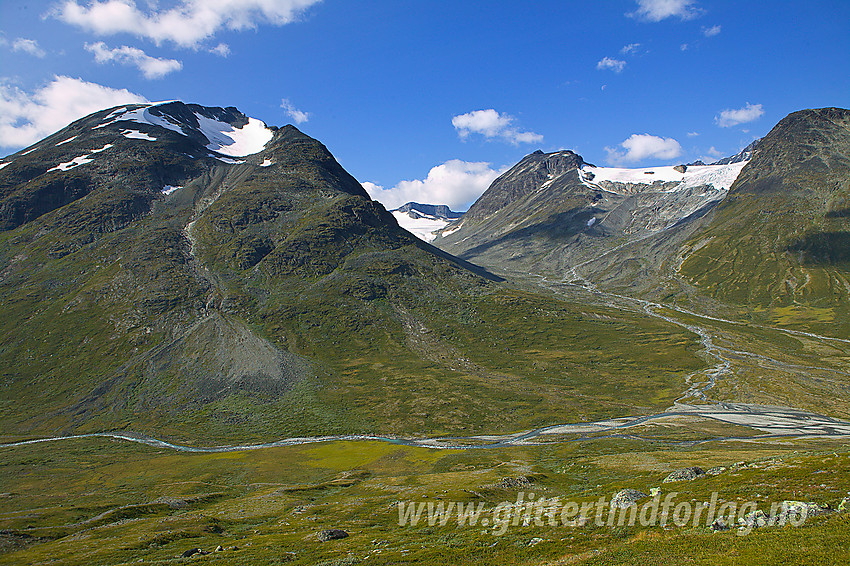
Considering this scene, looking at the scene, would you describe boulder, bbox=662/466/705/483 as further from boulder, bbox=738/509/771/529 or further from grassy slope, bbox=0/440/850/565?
boulder, bbox=738/509/771/529

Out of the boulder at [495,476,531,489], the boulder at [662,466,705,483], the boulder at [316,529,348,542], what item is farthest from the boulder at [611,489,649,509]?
the boulder at [316,529,348,542]

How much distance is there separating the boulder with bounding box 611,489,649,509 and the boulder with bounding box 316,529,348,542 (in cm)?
2828

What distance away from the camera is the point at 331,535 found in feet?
152

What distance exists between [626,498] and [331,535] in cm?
3114

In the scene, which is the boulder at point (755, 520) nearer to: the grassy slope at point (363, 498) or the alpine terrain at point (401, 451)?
the alpine terrain at point (401, 451)

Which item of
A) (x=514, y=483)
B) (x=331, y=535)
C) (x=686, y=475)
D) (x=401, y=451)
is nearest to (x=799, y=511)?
(x=686, y=475)

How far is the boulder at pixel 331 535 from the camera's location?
46000 millimetres

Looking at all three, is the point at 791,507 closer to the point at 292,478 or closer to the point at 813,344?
the point at 292,478

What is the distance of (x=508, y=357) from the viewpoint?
19900cm

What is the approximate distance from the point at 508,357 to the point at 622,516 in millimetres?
163789

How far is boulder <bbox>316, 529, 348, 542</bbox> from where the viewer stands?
4600 cm

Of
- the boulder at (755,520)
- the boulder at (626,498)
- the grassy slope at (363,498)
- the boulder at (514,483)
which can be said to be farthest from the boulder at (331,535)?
the boulder at (755,520)

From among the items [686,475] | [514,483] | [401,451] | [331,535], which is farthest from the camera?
[401,451]

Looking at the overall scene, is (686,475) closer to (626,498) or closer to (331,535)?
(626,498)
